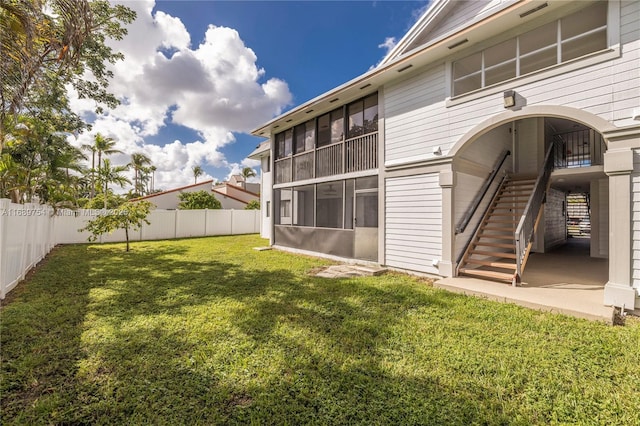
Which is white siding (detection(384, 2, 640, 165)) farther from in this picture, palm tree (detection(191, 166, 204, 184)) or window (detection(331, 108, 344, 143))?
palm tree (detection(191, 166, 204, 184))

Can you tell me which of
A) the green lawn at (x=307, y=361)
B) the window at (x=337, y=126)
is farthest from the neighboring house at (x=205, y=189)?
the green lawn at (x=307, y=361)

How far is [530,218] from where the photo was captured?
6336 millimetres

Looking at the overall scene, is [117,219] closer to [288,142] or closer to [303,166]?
[288,142]

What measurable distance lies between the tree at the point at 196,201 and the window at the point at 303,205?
14.4 metres

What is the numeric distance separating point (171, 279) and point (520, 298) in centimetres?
739

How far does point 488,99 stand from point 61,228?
17779 mm

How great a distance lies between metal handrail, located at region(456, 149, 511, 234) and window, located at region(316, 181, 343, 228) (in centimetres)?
361

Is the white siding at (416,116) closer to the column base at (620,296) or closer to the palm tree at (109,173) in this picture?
the column base at (620,296)

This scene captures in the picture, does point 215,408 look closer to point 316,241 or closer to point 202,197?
point 316,241

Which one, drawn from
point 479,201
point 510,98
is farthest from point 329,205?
point 510,98

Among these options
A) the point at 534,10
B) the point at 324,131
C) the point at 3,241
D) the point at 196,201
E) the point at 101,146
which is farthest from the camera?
the point at 196,201

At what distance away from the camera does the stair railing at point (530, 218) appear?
553 cm

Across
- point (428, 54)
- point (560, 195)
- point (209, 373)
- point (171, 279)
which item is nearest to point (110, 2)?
point (171, 279)

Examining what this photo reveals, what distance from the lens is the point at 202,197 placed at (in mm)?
22859
